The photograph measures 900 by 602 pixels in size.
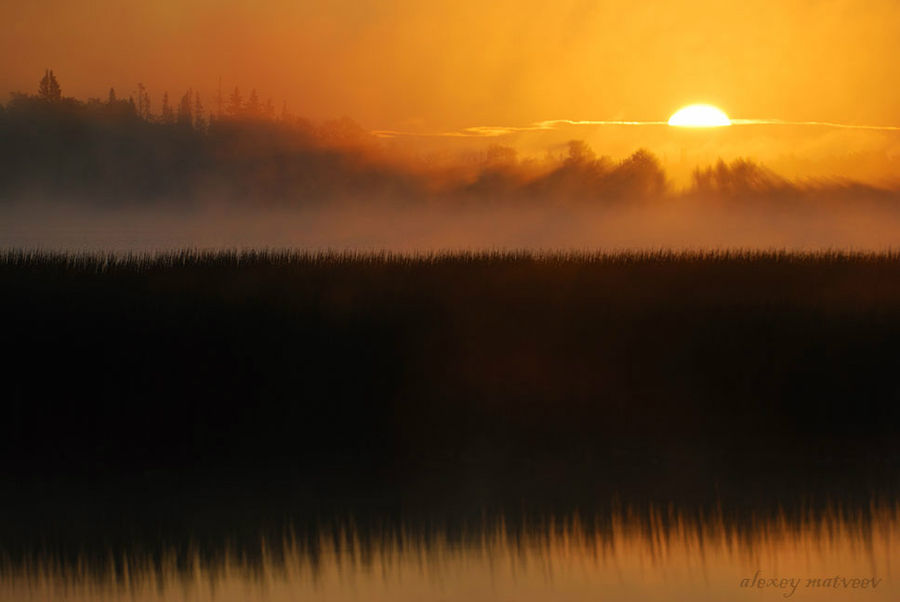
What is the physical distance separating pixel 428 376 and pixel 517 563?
287 centimetres

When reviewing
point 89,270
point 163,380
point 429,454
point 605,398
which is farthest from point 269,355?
point 89,270

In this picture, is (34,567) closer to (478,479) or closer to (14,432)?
(14,432)

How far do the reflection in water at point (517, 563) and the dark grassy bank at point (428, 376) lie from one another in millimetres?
1332

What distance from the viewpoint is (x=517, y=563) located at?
18.4ft

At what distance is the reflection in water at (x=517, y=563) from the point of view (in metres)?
5.20

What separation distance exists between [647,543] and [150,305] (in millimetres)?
4444

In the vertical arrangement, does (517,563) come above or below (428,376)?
below

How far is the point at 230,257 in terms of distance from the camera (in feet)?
42.4

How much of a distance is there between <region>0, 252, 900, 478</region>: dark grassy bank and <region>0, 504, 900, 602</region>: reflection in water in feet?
4.37

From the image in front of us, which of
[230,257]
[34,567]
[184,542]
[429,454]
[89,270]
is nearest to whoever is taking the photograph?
[34,567]

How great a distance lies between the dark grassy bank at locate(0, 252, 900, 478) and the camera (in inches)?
302

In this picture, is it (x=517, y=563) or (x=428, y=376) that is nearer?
(x=517, y=563)

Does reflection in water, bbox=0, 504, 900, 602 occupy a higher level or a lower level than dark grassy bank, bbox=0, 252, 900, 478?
lower

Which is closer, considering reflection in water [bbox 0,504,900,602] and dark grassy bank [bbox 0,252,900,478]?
reflection in water [bbox 0,504,900,602]
